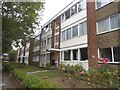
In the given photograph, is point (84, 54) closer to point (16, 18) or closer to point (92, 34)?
point (92, 34)

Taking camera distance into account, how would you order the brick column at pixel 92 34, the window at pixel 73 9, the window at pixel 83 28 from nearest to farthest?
the brick column at pixel 92 34, the window at pixel 83 28, the window at pixel 73 9

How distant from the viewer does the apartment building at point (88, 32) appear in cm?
1491

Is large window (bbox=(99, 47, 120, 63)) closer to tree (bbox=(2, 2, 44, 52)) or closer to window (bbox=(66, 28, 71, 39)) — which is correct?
window (bbox=(66, 28, 71, 39))

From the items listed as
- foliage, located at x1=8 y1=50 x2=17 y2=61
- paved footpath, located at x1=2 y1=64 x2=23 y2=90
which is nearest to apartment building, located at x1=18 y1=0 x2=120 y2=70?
paved footpath, located at x1=2 y1=64 x2=23 y2=90

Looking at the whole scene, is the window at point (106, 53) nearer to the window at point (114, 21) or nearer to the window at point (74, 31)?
the window at point (114, 21)

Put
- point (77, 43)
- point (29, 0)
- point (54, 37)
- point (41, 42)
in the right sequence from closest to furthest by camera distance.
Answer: point (77, 43)
point (29, 0)
point (54, 37)
point (41, 42)

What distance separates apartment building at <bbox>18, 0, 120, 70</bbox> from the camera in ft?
48.9

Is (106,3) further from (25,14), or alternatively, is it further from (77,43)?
(25,14)

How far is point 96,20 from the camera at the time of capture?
56.9 ft

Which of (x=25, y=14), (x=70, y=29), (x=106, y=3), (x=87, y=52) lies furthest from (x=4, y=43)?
(x=106, y=3)

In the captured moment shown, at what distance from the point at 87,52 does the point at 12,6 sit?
10.9m

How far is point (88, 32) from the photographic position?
17531mm

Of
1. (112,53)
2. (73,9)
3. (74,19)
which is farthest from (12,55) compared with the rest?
(112,53)

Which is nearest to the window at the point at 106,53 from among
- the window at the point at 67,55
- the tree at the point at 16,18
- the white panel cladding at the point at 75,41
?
the white panel cladding at the point at 75,41
